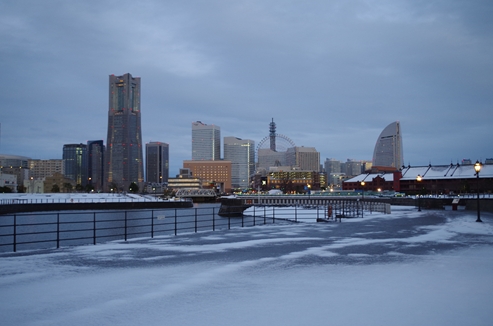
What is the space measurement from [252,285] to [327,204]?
45.2 metres

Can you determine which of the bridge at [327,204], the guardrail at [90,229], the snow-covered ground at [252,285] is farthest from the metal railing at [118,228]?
the snow-covered ground at [252,285]

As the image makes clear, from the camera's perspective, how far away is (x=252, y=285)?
10977 mm

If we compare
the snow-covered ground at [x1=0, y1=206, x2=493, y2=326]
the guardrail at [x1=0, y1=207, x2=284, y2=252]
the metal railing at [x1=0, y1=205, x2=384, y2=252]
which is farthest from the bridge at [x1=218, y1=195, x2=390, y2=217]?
the snow-covered ground at [x1=0, y1=206, x2=493, y2=326]

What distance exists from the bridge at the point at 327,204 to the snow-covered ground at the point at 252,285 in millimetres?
13649

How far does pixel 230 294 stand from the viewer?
1005 cm

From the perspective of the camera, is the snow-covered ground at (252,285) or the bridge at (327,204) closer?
the snow-covered ground at (252,285)

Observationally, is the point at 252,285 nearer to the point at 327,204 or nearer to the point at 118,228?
the point at 327,204

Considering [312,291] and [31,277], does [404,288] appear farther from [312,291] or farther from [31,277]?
[31,277]

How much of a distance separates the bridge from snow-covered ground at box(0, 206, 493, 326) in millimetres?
13649

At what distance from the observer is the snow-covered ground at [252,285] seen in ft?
27.6

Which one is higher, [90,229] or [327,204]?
[90,229]

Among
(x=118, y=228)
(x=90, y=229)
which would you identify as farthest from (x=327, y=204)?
(x=90, y=229)

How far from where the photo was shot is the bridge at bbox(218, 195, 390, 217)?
43.8 m

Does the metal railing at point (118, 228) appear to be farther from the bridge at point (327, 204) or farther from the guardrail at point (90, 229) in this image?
the bridge at point (327, 204)
